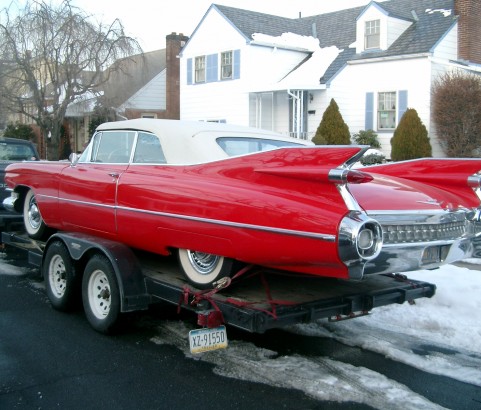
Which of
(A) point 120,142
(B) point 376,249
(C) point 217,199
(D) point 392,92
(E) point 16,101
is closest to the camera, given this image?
(B) point 376,249

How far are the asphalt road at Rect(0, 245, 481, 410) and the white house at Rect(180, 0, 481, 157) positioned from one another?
15.8 metres

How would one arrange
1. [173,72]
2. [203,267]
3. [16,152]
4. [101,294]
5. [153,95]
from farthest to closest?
[153,95], [173,72], [16,152], [101,294], [203,267]

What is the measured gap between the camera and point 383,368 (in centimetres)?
489

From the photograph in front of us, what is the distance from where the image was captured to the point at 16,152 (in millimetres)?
11594

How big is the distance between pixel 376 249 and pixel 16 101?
76.2 feet

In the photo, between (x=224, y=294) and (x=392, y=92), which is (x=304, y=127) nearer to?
(x=392, y=92)

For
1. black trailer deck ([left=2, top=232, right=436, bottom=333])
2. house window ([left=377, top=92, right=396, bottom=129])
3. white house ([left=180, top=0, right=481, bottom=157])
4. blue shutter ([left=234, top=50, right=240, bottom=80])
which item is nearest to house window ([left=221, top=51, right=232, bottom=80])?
white house ([left=180, top=0, right=481, bottom=157])

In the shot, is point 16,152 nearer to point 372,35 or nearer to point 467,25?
point 372,35

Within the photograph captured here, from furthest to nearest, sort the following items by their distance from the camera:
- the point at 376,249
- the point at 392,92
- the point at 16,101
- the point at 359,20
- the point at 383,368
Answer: the point at 16,101 < the point at 359,20 < the point at 392,92 < the point at 383,368 < the point at 376,249

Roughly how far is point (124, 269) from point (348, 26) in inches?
856

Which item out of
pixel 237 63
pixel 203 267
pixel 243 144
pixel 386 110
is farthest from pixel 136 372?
pixel 237 63

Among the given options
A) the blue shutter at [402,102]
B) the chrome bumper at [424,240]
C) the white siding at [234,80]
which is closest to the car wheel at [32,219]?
the chrome bumper at [424,240]

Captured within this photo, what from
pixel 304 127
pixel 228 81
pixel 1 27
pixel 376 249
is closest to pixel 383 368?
pixel 376 249

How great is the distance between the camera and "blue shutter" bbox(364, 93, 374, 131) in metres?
21.2
